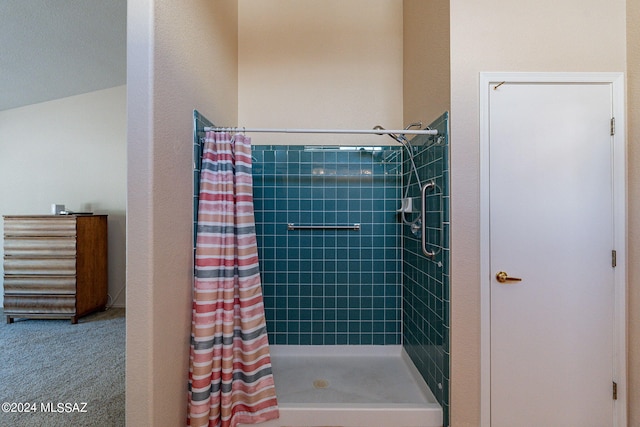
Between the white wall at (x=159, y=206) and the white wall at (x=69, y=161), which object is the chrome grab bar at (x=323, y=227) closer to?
the white wall at (x=159, y=206)

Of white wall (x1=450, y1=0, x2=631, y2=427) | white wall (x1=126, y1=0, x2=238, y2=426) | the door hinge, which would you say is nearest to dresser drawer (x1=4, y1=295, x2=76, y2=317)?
white wall (x1=126, y1=0, x2=238, y2=426)

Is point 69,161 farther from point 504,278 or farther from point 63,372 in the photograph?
point 504,278

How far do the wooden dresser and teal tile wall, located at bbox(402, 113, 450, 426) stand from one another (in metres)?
3.56

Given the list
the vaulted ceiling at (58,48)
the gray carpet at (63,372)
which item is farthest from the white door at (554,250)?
the vaulted ceiling at (58,48)

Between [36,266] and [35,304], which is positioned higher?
[36,266]

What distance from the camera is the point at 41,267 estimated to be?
2832mm

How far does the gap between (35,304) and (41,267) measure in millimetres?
408

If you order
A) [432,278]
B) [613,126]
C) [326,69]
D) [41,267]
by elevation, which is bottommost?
[41,267]

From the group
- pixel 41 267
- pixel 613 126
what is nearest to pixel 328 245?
pixel 613 126

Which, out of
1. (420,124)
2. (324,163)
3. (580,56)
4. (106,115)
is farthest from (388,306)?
(106,115)

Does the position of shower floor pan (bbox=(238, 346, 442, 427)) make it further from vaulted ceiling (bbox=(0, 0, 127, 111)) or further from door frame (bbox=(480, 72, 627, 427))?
vaulted ceiling (bbox=(0, 0, 127, 111))

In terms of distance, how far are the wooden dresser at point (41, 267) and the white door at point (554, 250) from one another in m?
4.01

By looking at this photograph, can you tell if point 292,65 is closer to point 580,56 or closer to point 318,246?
point 318,246

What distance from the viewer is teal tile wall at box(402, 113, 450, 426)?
148 cm
